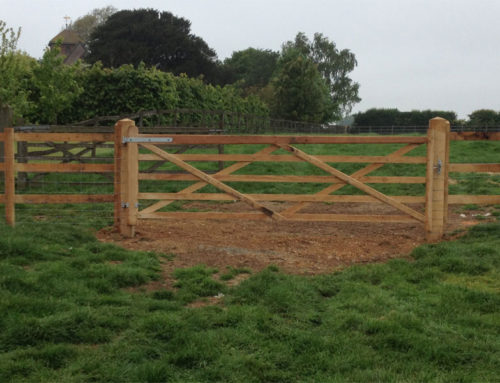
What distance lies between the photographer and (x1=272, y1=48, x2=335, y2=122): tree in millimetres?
50781

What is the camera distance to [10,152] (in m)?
8.61

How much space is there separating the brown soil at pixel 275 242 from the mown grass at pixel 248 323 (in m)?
0.61

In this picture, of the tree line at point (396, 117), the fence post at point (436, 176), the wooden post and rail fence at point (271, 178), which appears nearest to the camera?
the fence post at point (436, 176)

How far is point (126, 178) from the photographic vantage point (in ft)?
27.9

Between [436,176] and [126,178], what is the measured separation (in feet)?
15.6

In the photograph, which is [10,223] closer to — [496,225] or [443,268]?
[443,268]

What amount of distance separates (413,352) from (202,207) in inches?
331

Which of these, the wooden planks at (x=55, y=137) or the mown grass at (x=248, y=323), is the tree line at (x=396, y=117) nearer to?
the wooden planks at (x=55, y=137)


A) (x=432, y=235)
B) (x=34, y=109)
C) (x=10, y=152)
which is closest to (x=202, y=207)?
(x=10, y=152)

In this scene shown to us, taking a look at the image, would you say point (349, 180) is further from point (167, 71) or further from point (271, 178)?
point (167, 71)

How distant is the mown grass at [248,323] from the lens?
408cm

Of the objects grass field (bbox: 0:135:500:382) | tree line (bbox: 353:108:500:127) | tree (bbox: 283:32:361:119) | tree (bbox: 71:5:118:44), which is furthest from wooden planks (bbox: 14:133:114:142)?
tree (bbox: 71:5:118:44)

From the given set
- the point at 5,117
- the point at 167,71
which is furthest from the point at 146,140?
the point at 167,71

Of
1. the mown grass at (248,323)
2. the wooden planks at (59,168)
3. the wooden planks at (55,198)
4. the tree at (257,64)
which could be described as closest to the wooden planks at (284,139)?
the wooden planks at (59,168)
